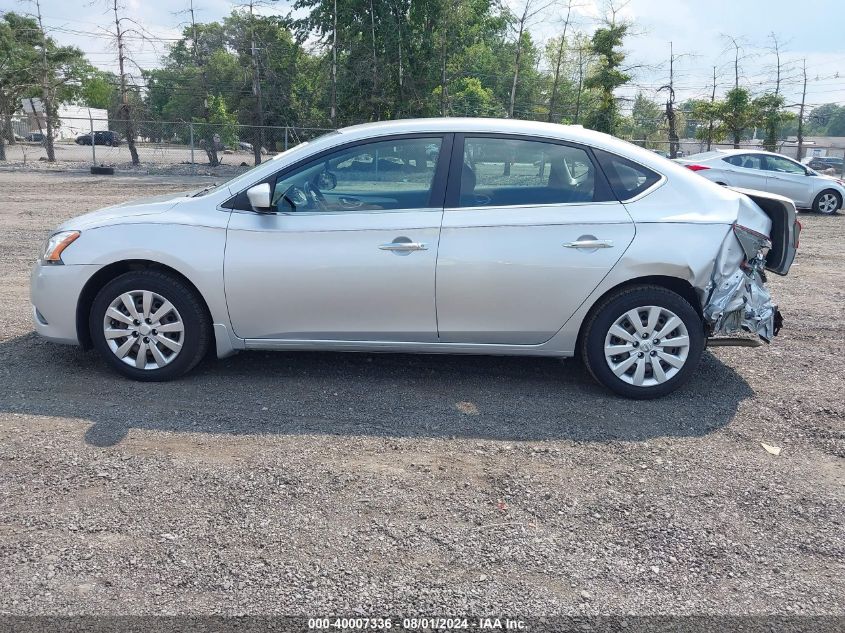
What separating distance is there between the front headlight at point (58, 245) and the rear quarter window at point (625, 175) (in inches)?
144

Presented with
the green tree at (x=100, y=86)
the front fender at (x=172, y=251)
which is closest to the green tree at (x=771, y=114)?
the green tree at (x=100, y=86)

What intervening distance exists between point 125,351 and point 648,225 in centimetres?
365

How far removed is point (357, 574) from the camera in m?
3.06

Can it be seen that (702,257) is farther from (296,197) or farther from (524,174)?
(296,197)

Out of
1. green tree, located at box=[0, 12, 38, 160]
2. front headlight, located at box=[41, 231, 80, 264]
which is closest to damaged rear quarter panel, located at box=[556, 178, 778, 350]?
front headlight, located at box=[41, 231, 80, 264]

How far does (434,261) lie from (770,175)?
1493 centimetres

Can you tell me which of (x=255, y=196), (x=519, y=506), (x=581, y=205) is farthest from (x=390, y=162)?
(x=519, y=506)

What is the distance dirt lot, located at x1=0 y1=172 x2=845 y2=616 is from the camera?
2.99m

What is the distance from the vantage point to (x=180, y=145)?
1190 inches

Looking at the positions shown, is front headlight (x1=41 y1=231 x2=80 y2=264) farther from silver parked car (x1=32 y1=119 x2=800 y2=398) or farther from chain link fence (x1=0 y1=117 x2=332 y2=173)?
chain link fence (x1=0 y1=117 x2=332 y2=173)

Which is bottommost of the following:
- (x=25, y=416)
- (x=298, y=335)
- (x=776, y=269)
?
(x=25, y=416)

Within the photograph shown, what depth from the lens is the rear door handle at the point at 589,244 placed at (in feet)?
15.8

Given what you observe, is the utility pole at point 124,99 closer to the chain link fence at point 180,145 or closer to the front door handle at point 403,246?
the chain link fence at point 180,145

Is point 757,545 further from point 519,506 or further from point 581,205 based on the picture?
point 581,205
